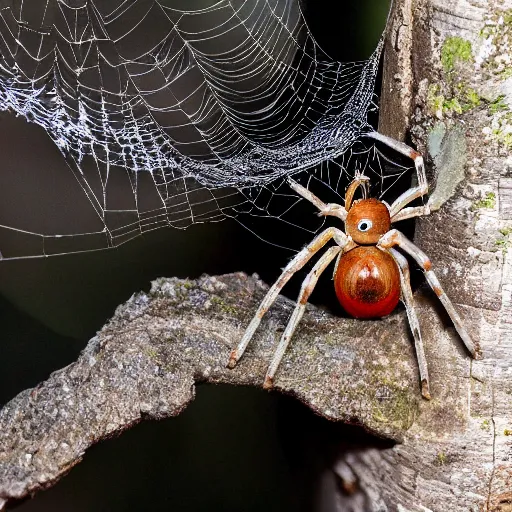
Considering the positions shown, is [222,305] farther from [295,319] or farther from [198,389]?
[198,389]

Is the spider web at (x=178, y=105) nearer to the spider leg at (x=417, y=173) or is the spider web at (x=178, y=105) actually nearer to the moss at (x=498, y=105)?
the spider leg at (x=417, y=173)

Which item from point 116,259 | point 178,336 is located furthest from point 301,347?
point 116,259

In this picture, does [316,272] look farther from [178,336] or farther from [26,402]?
[26,402]

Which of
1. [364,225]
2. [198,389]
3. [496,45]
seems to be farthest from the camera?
[198,389]

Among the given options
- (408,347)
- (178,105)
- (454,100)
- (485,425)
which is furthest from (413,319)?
(178,105)

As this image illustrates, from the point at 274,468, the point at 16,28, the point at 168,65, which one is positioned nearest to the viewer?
the point at 16,28

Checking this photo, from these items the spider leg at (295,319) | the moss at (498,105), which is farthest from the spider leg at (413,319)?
the moss at (498,105)

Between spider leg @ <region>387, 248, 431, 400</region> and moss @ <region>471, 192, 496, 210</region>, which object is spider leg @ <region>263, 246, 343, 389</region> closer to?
spider leg @ <region>387, 248, 431, 400</region>
